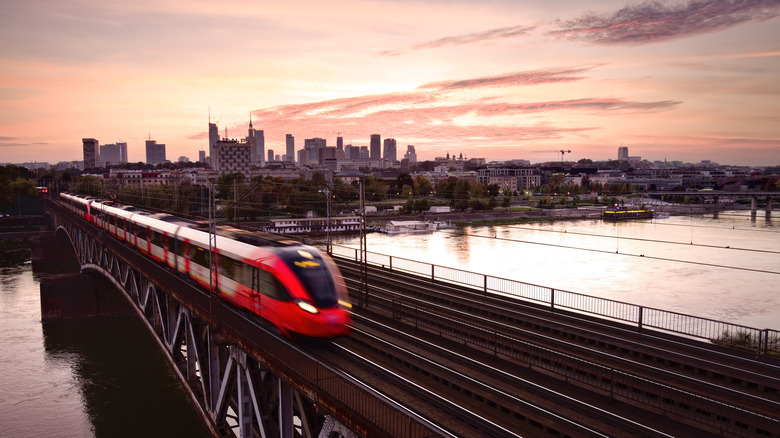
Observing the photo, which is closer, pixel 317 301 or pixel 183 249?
pixel 317 301

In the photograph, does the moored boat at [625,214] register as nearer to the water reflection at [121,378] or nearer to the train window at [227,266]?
the water reflection at [121,378]

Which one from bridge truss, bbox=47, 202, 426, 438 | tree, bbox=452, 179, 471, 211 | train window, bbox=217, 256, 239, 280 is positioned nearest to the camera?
bridge truss, bbox=47, 202, 426, 438

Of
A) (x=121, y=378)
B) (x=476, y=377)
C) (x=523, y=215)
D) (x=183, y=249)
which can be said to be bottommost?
(x=121, y=378)

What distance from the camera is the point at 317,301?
14.5 m

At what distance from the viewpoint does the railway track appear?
11602 mm

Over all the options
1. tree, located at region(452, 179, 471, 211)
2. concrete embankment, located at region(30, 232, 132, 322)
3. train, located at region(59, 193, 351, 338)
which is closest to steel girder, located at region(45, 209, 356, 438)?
train, located at region(59, 193, 351, 338)

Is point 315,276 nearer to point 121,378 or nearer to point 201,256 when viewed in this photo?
point 201,256

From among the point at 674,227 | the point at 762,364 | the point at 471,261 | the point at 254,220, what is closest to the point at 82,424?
the point at 762,364

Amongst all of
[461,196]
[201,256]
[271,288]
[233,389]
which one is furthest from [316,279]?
[461,196]

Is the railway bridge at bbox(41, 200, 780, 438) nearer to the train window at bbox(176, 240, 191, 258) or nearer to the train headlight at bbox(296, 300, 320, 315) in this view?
the train headlight at bbox(296, 300, 320, 315)

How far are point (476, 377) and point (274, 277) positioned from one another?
20.4 feet

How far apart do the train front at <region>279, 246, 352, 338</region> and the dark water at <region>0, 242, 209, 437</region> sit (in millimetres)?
13341

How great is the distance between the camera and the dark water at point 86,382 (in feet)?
81.3

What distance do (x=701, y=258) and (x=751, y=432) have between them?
5064 centimetres
